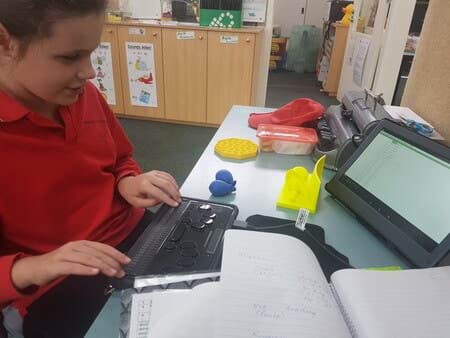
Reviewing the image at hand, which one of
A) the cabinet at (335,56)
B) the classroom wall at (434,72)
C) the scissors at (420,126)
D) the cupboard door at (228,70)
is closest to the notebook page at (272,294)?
the scissors at (420,126)

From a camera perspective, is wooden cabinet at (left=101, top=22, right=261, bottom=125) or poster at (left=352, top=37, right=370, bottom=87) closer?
wooden cabinet at (left=101, top=22, right=261, bottom=125)

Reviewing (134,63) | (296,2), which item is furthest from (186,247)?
(296,2)

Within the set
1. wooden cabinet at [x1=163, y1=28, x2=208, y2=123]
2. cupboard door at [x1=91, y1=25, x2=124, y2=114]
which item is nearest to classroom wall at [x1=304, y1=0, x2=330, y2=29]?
wooden cabinet at [x1=163, y1=28, x2=208, y2=123]

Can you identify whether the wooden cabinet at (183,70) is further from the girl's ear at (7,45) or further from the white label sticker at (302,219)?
the girl's ear at (7,45)

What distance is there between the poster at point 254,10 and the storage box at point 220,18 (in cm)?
18

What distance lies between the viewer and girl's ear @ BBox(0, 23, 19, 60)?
1.63 feet

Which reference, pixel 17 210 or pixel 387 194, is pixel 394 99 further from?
pixel 17 210

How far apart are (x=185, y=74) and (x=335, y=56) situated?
6.84 ft

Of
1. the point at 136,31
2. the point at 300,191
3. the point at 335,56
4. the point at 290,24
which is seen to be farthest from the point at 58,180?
the point at 290,24

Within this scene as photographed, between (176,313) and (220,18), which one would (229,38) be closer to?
(220,18)

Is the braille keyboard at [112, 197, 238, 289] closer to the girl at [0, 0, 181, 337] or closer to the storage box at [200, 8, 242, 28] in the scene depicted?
the girl at [0, 0, 181, 337]

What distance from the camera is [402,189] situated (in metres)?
0.65

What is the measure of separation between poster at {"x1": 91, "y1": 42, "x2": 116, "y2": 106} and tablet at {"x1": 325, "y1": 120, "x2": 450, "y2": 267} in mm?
2531

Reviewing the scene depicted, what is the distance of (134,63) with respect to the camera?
2836 mm
